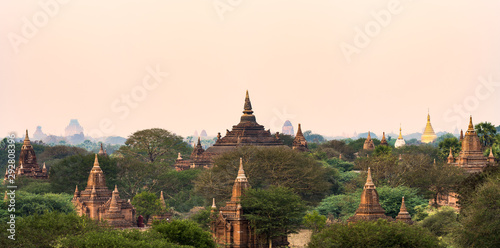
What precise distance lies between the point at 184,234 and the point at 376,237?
8.81 meters

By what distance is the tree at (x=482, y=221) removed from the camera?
43.4 meters

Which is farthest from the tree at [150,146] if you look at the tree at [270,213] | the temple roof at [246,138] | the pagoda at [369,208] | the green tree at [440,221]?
the pagoda at [369,208]

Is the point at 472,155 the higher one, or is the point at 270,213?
the point at 472,155

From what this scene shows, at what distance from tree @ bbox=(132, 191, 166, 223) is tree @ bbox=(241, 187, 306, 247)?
10015 mm

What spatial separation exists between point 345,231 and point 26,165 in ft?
162

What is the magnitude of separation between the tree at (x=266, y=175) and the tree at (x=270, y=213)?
1039cm

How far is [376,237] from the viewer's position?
135ft

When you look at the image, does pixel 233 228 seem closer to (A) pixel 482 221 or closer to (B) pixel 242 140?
(A) pixel 482 221

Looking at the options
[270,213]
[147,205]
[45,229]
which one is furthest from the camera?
[147,205]

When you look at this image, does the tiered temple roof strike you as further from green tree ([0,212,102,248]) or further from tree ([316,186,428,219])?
green tree ([0,212,102,248])

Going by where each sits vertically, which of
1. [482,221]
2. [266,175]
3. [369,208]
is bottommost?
[482,221]

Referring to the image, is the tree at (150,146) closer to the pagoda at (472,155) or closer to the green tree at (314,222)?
the pagoda at (472,155)

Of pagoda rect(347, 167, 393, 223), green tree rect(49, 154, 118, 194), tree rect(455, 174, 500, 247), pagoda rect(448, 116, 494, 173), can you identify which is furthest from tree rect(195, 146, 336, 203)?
tree rect(455, 174, 500, 247)

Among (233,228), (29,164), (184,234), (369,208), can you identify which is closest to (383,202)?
(369,208)
